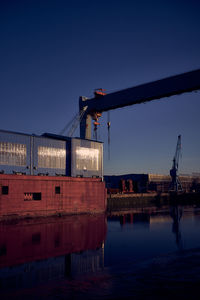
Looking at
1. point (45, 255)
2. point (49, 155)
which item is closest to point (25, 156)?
point (49, 155)

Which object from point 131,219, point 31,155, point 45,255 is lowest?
point 131,219

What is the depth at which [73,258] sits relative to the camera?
10352mm

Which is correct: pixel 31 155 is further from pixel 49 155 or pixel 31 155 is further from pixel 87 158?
pixel 87 158

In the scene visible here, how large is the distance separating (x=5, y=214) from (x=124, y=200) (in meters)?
29.8

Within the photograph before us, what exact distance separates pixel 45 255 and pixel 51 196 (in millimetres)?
14938

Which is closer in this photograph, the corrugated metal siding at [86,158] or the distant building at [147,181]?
the corrugated metal siding at [86,158]

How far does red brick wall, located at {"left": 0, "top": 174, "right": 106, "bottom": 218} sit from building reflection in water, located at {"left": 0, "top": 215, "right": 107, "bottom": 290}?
5.81 metres

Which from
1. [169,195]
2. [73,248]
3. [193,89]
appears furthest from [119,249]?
[169,195]

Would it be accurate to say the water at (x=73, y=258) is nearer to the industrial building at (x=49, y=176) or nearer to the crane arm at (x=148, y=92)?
the industrial building at (x=49, y=176)

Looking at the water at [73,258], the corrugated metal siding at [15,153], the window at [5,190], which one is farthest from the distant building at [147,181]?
the water at [73,258]

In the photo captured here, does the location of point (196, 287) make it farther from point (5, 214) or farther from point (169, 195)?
point (169, 195)

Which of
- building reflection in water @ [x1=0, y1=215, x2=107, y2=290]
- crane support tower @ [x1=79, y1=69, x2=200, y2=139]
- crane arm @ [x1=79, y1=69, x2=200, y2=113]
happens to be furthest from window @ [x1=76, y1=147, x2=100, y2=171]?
building reflection in water @ [x1=0, y1=215, x2=107, y2=290]

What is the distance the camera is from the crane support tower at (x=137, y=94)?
2720 cm

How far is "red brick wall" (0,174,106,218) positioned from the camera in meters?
22.5
